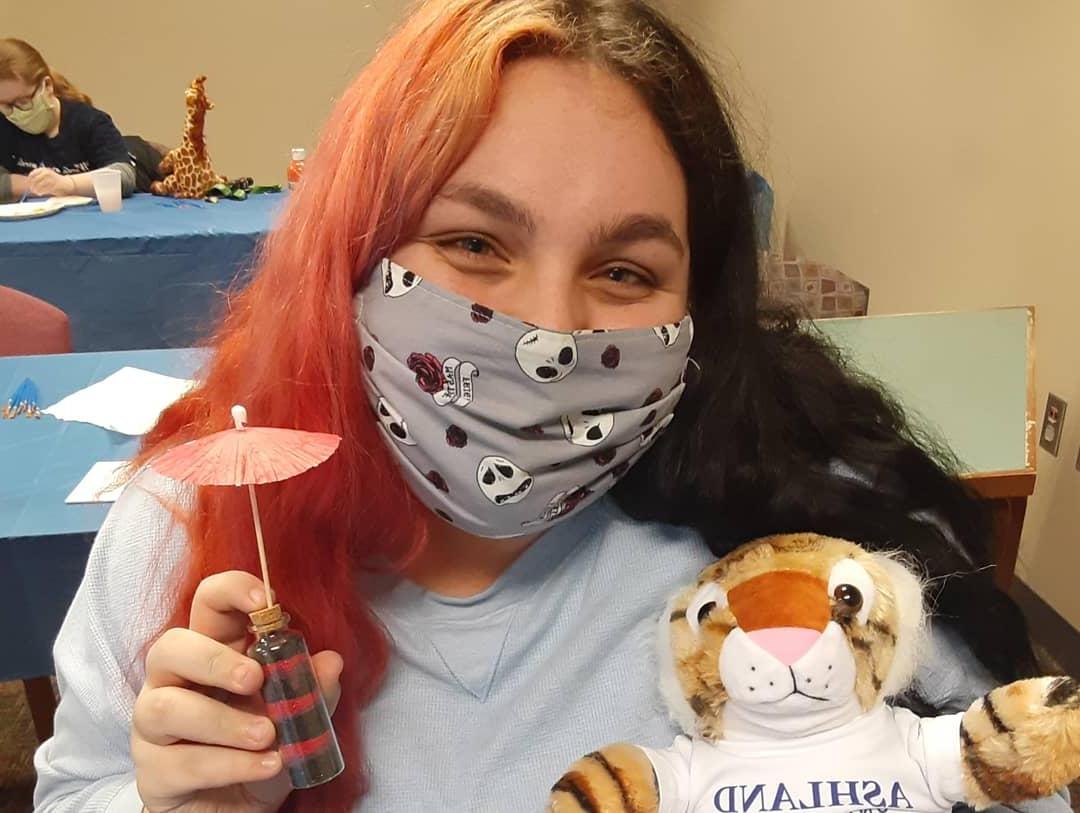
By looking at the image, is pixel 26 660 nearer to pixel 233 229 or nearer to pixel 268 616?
pixel 268 616

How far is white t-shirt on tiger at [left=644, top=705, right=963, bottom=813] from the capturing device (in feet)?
2.13

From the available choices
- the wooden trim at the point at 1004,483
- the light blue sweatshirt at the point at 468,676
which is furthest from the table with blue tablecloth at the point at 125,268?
the wooden trim at the point at 1004,483

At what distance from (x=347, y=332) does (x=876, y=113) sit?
2.76m

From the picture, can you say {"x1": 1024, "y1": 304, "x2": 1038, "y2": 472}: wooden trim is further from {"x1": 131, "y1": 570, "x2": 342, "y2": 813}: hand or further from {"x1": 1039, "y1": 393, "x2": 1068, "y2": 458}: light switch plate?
{"x1": 131, "y1": 570, "x2": 342, "y2": 813}: hand

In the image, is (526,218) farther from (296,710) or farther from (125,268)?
(125,268)

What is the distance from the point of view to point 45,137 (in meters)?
3.19

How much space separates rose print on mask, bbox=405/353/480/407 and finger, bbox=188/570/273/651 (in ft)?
0.64

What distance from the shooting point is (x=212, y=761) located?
1.96 feet

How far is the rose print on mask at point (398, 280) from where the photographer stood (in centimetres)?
73

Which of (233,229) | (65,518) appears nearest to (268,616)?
(65,518)

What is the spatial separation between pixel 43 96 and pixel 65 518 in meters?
2.34

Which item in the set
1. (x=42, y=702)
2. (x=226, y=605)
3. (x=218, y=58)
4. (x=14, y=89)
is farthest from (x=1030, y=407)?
(x=218, y=58)

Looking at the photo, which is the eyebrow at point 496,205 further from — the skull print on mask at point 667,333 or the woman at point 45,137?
the woman at point 45,137

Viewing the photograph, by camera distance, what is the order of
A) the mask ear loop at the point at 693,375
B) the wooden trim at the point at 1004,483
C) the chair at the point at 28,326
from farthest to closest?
the chair at the point at 28,326, the wooden trim at the point at 1004,483, the mask ear loop at the point at 693,375
